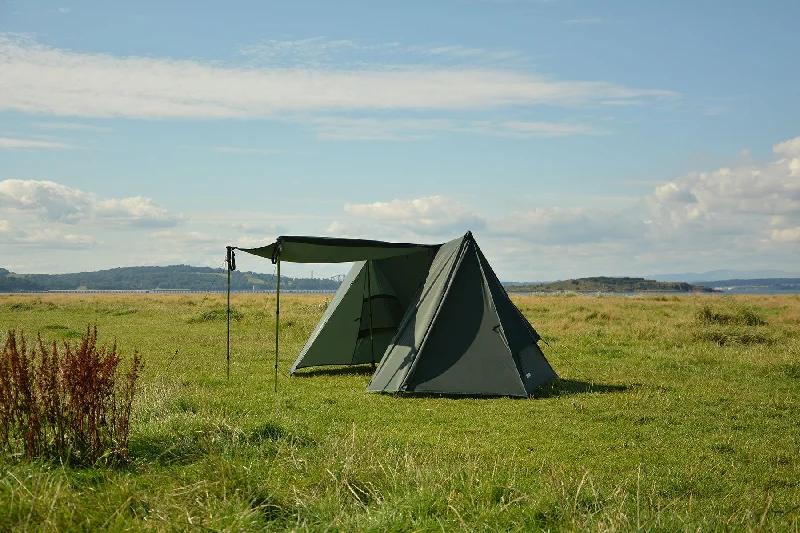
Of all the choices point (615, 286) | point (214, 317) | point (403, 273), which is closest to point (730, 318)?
point (403, 273)

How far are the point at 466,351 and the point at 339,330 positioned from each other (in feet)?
13.2

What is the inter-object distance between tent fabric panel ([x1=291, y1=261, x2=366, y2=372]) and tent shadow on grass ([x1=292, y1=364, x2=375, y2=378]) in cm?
19

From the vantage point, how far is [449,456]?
780 cm

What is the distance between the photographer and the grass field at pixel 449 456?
17.1 ft

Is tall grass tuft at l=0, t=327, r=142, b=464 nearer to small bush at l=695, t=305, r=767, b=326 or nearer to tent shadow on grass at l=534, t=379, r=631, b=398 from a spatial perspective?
tent shadow on grass at l=534, t=379, r=631, b=398

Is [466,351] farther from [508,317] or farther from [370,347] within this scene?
[370,347]

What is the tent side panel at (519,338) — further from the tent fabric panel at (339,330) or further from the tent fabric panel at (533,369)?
the tent fabric panel at (339,330)

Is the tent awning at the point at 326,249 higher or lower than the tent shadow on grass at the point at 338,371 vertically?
higher

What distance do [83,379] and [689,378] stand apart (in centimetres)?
1107

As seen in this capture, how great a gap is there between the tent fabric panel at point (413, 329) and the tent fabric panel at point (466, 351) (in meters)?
0.15

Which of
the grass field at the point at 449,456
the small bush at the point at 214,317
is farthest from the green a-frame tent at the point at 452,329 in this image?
the small bush at the point at 214,317

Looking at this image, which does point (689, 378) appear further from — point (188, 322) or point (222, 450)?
point (188, 322)

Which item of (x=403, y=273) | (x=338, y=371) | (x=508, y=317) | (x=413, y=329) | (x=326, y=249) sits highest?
(x=326, y=249)

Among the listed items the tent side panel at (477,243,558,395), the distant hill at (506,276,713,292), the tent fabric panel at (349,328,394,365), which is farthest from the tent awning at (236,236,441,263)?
the distant hill at (506,276,713,292)
